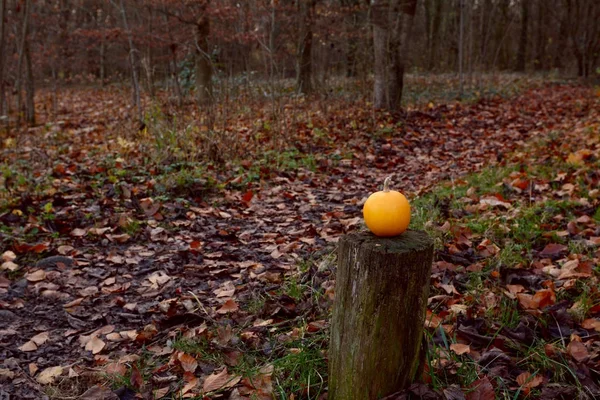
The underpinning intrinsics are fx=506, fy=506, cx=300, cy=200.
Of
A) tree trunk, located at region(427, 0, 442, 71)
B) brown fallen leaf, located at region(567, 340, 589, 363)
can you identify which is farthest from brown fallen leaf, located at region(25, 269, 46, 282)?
tree trunk, located at region(427, 0, 442, 71)

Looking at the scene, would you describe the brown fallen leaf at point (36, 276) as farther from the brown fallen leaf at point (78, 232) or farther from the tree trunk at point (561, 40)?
the tree trunk at point (561, 40)

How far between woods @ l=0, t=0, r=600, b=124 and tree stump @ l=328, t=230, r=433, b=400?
5379 mm

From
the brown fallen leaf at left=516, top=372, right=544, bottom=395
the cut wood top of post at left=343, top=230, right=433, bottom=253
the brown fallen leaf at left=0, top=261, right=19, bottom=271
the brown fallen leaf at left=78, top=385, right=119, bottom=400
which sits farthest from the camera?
the brown fallen leaf at left=0, top=261, right=19, bottom=271

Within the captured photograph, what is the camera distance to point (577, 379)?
215 centimetres

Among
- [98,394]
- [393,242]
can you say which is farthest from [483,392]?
[98,394]

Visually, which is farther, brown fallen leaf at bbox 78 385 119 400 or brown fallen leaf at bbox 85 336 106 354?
brown fallen leaf at bbox 85 336 106 354

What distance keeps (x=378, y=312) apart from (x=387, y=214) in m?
0.38

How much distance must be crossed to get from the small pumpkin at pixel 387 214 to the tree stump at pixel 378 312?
1.5 inches

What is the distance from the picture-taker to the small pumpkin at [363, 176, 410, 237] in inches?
77.7

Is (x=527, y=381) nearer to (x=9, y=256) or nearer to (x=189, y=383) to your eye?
(x=189, y=383)

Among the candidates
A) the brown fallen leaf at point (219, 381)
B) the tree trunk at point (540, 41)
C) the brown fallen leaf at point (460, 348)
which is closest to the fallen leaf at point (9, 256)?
the brown fallen leaf at point (219, 381)

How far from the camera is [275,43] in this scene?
35.3 ft

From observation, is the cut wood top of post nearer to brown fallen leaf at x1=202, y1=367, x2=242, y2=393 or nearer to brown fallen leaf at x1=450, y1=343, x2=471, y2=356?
brown fallen leaf at x1=450, y1=343, x2=471, y2=356

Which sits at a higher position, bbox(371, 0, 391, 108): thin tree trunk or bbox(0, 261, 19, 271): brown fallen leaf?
bbox(371, 0, 391, 108): thin tree trunk
